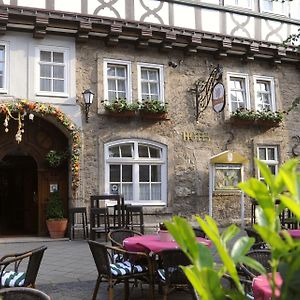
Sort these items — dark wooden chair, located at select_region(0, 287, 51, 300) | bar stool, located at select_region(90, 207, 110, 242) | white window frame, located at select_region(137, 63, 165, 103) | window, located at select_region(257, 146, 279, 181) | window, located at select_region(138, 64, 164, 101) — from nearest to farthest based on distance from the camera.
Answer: dark wooden chair, located at select_region(0, 287, 51, 300) < bar stool, located at select_region(90, 207, 110, 242) < white window frame, located at select_region(137, 63, 165, 103) < window, located at select_region(138, 64, 164, 101) < window, located at select_region(257, 146, 279, 181)

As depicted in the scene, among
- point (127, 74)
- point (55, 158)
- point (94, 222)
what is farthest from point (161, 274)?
point (127, 74)

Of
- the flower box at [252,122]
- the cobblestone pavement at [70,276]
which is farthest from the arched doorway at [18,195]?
the flower box at [252,122]

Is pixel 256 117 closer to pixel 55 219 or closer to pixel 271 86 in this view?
pixel 271 86

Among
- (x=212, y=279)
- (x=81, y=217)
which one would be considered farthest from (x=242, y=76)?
(x=212, y=279)

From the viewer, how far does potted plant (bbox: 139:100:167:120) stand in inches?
450

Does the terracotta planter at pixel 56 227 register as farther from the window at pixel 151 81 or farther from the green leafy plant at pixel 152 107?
the window at pixel 151 81

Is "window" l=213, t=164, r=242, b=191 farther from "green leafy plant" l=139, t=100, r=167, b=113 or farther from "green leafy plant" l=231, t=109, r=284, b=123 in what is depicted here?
"green leafy plant" l=139, t=100, r=167, b=113

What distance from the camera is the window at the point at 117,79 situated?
37.9 feet

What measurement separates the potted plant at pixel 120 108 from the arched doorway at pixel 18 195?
294cm

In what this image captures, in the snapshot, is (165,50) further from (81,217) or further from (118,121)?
(81,217)

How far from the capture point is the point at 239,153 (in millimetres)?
12703

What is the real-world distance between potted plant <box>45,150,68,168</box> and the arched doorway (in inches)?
61.9

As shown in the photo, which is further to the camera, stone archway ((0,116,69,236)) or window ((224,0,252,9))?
window ((224,0,252,9))

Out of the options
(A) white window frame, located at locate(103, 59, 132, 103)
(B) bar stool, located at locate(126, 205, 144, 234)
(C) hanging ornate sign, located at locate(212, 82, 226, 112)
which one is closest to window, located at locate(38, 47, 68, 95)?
(A) white window frame, located at locate(103, 59, 132, 103)
